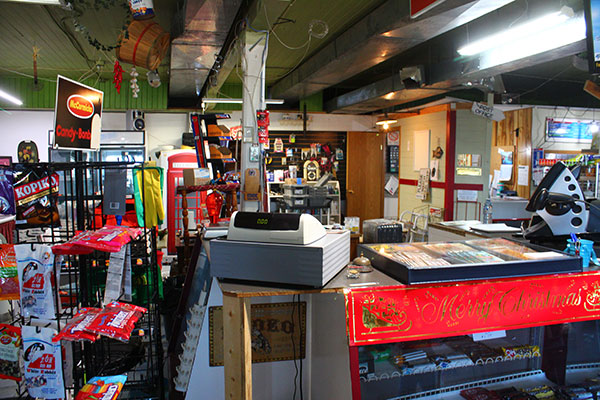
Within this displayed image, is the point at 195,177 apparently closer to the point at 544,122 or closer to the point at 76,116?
the point at 76,116

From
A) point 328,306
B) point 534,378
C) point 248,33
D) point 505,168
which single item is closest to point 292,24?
point 248,33

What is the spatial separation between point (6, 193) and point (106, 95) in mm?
8393

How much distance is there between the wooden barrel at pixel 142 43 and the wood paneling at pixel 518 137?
27.6 feet

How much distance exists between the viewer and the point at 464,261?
6.34 feet

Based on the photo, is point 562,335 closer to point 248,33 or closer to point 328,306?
point 328,306

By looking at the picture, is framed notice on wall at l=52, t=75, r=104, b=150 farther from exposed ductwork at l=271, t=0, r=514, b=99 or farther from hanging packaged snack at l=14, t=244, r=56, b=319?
exposed ductwork at l=271, t=0, r=514, b=99

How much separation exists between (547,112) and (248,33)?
25.7 ft

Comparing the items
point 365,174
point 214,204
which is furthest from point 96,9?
point 365,174

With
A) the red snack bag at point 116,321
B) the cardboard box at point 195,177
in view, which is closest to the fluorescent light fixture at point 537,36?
the cardboard box at point 195,177

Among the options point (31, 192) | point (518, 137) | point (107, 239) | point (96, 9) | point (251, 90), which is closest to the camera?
point (107, 239)

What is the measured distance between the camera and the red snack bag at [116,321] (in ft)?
6.33

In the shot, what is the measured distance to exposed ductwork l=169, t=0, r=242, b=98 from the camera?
4.14m

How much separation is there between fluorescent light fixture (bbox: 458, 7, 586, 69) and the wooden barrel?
10.9 feet

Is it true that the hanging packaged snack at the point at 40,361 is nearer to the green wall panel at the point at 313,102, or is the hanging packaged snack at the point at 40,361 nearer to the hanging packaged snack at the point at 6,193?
the hanging packaged snack at the point at 6,193
